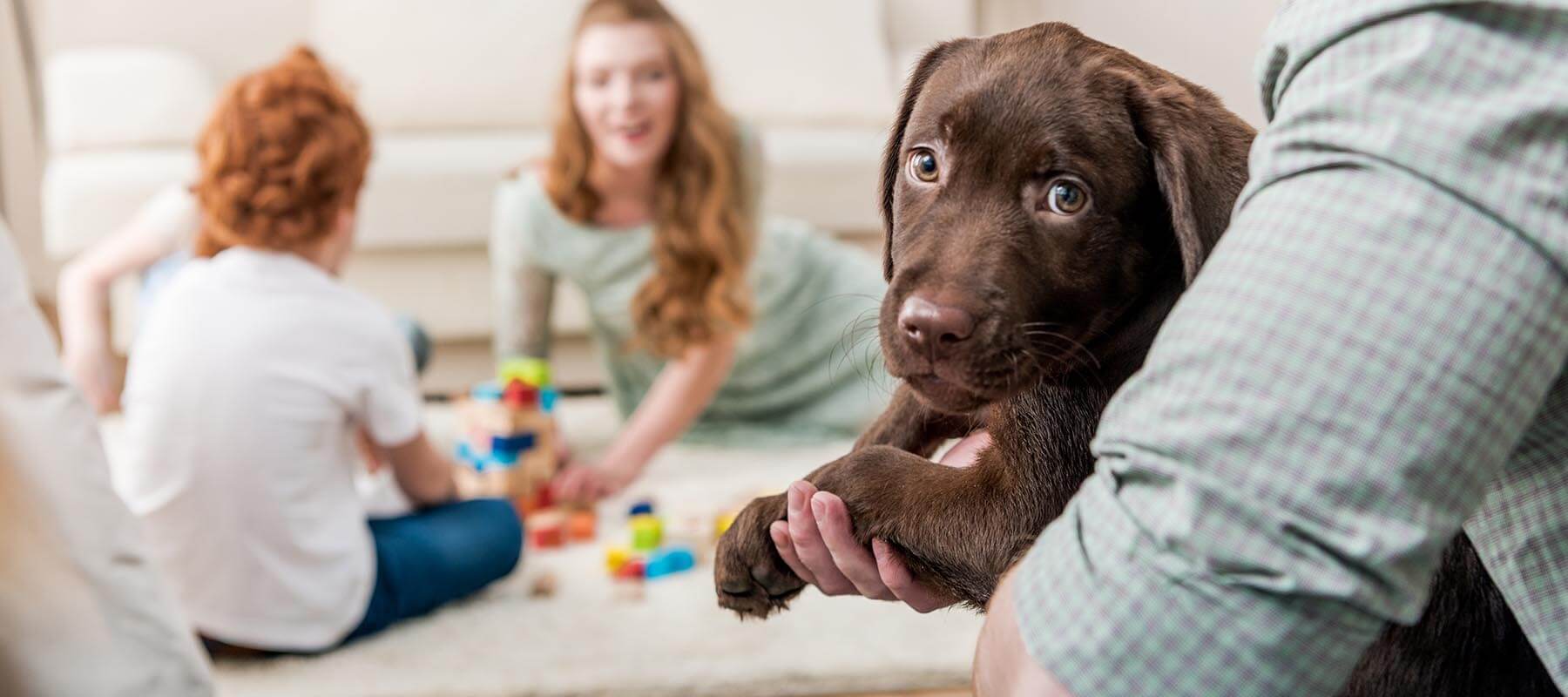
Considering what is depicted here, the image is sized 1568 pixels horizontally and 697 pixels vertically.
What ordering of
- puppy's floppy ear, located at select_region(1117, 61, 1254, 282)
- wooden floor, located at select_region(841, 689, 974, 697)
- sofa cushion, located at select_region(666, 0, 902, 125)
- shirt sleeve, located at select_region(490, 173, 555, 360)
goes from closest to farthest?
puppy's floppy ear, located at select_region(1117, 61, 1254, 282) → wooden floor, located at select_region(841, 689, 974, 697) → shirt sleeve, located at select_region(490, 173, 555, 360) → sofa cushion, located at select_region(666, 0, 902, 125)

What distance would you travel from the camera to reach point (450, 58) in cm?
394

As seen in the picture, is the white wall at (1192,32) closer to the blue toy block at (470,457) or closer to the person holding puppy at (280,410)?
the person holding puppy at (280,410)

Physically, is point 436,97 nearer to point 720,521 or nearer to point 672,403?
point 672,403

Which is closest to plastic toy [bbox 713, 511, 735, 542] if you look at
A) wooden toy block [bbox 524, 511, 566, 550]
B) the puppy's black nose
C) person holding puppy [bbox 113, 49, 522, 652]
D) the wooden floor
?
wooden toy block [bbox 524, 511, 566, 550]

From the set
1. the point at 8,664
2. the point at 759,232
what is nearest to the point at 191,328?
the point at 8,664

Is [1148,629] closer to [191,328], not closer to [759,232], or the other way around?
[191,328]

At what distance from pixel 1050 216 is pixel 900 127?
0.12 m

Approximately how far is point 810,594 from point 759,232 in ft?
3.92

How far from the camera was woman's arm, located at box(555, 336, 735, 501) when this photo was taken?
2734 mm

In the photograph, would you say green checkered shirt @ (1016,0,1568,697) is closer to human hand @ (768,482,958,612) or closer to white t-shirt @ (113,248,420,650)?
human hand @ (768,482,958,612)

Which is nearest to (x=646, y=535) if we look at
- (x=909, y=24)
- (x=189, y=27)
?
(x=909, y=24)

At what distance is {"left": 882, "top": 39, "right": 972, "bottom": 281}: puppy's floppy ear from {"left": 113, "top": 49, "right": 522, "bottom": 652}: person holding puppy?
1.42m

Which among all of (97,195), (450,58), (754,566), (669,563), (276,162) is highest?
(754,566)

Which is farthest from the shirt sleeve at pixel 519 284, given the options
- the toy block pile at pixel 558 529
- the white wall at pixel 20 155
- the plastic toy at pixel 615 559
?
the white wall at pixel 20 155
